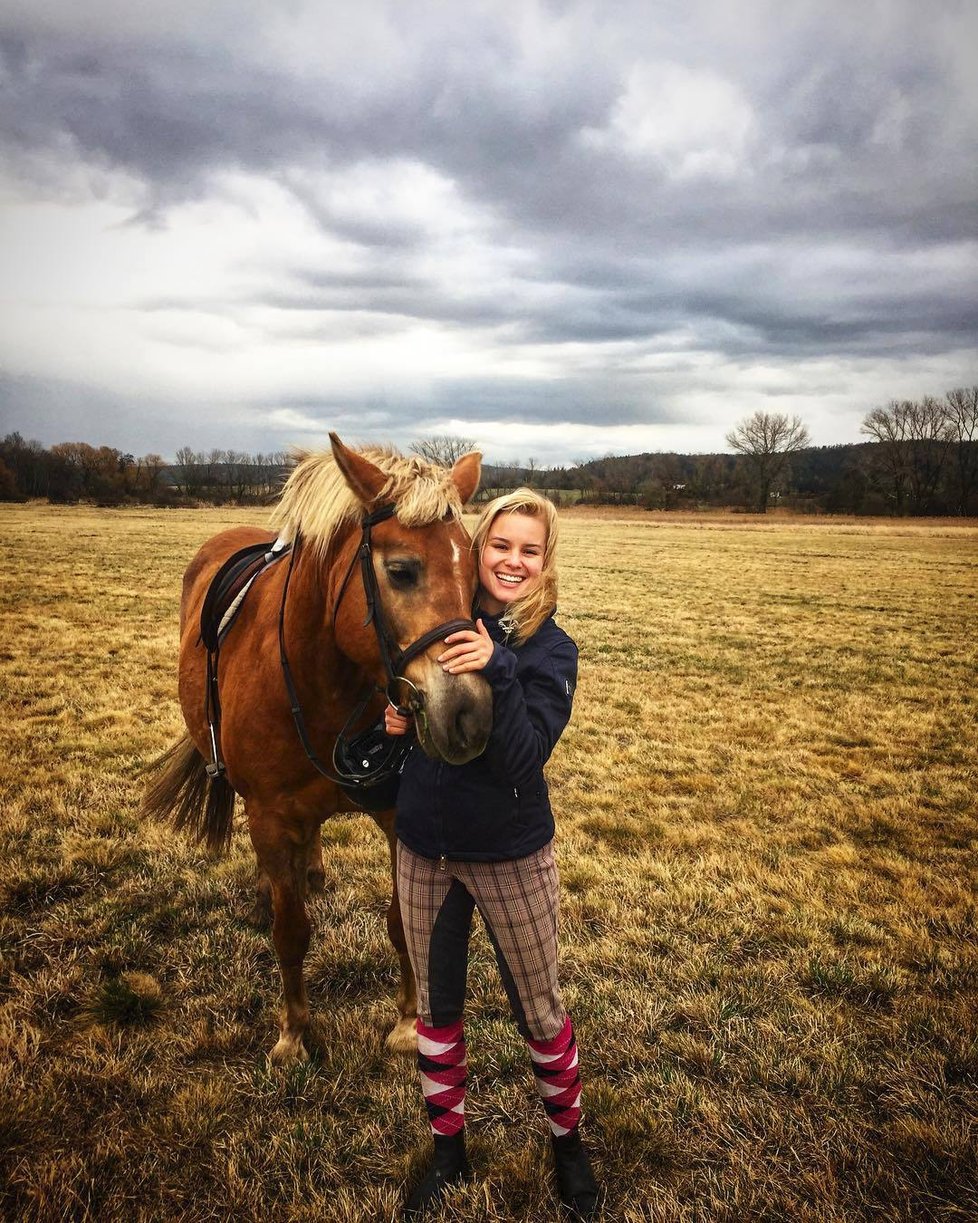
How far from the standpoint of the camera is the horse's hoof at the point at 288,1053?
294cm

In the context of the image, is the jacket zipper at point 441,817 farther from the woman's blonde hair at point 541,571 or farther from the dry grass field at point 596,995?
the dry grass field at point 596,995

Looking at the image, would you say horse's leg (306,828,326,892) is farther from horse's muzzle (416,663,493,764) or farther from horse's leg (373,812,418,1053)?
horse's muzzle (416,663,493,764)

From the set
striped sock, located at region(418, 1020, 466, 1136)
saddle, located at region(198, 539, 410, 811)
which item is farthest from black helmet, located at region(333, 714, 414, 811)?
striped sock, located at region(418, 1020, 466, 1136)

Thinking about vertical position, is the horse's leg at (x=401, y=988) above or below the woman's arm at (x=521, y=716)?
below

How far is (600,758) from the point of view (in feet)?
22.0

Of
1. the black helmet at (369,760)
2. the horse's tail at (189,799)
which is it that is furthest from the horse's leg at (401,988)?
the horse's tail at (189,799)

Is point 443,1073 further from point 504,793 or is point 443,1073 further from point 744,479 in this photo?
point 744,479

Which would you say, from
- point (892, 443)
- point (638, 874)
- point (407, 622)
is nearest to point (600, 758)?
point (638, 874)

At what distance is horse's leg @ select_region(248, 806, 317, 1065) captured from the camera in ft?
9.65

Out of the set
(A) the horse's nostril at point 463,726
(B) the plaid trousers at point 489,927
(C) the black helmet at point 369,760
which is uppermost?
(A) the horse's nostril at point 463,726

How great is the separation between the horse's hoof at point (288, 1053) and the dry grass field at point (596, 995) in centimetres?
8

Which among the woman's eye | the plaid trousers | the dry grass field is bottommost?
the dry grass field

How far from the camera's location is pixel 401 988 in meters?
3.17

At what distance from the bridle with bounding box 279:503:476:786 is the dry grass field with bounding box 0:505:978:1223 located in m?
1.45
